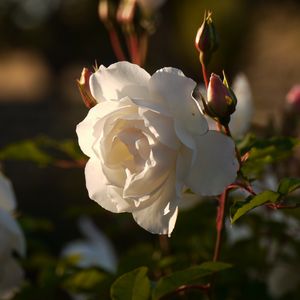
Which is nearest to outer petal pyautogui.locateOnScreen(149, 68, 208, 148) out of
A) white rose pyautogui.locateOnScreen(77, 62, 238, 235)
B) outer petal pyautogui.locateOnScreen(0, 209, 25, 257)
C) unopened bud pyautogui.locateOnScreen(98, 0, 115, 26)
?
white rose pyautogui.locateOnScreen(77, 62, 238, 235)

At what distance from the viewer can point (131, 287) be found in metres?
0.90

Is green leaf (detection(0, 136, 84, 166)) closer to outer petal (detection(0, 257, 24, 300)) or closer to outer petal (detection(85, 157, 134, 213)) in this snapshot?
outer petal (detection(0, 257, 24, 300))

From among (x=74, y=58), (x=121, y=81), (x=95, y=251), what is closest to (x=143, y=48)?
(x=95, y=251)

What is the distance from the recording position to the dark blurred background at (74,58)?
11.6ft

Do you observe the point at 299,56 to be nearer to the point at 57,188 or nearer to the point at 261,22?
the point at 261,22

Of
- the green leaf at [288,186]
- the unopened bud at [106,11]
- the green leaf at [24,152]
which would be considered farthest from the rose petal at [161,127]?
the unopened bud at [106,11]

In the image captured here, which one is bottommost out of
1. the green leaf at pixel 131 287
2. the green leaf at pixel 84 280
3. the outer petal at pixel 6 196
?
the green leaf at pixel 84 280

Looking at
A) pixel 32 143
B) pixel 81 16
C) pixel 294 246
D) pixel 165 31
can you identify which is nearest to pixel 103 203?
pixel 32 143

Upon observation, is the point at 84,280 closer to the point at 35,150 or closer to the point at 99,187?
the point at 35,150

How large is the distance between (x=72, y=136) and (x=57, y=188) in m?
0.63

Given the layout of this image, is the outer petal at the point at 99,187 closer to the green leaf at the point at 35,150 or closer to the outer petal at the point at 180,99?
the outer petal at the point at 180,99

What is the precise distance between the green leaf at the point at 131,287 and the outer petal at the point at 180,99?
19cm

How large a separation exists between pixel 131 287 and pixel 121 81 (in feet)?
0.78

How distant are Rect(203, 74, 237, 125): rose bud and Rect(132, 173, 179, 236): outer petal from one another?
8cm
